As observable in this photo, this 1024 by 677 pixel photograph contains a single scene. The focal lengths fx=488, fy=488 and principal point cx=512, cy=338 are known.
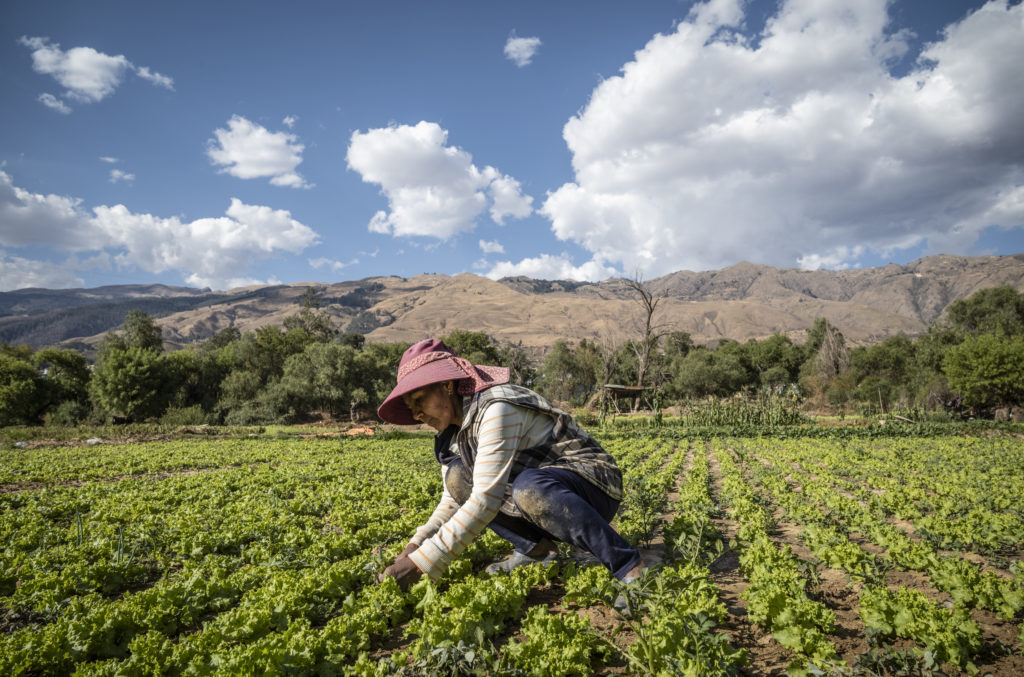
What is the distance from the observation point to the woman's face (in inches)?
130

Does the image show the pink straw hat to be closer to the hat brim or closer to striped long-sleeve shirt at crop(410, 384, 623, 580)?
the hat brim

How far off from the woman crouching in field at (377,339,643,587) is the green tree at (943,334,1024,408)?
4164cm

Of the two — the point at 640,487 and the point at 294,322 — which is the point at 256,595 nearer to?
the point at 640,487

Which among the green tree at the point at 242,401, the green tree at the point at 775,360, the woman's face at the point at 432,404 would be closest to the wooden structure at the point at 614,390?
the woman's face at the point at 432,404

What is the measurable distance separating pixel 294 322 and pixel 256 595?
107 meters

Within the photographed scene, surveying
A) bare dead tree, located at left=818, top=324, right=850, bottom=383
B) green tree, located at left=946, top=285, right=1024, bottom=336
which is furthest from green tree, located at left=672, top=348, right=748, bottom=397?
green tree, located at left=946, top=285, right=1024, bottom=336

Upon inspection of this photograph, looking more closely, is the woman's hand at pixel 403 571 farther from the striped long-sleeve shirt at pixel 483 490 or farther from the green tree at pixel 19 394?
the green tree at pixel 19 394

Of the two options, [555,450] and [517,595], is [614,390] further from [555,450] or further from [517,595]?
[517,595]

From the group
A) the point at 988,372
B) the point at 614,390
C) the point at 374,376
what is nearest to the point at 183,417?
the point at 374,376

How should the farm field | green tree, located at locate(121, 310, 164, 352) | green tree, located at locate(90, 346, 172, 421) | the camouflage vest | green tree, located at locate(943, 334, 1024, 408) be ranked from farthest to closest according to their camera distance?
1. green tree, located at locate(121, 310, 164, 352)
2. green tree, located at locate(90, 346, 172, 421)
3. green tree, located at locate(943, 334, 1024, 408)
4. the camouflage vest
5. the farm field

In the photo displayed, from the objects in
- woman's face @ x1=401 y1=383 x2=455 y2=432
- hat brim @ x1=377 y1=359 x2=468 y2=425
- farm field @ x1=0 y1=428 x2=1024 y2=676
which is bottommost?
farm field @ x1=0 y1=428 x2=1024 y2=676

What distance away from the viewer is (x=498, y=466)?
10.1 feet

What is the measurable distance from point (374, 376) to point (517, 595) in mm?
52912

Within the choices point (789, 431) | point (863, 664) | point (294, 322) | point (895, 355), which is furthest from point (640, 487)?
point (294, 322)
